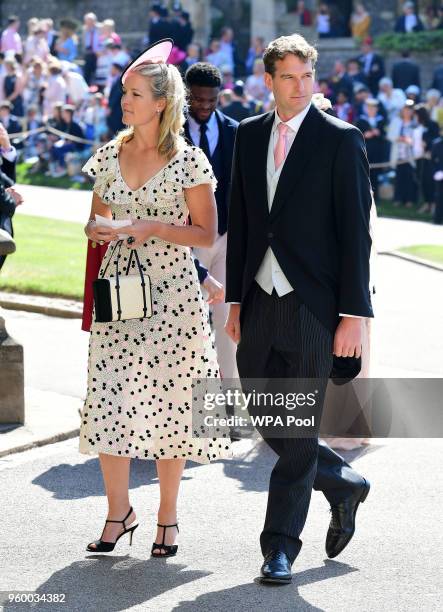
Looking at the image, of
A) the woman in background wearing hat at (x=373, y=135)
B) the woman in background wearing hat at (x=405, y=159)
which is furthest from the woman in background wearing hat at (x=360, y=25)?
the woman in background wearing hat at (x=405, y=159)

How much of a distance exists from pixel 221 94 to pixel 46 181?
4.28 metres

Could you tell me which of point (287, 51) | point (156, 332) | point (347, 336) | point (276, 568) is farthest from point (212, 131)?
point (276, 568)

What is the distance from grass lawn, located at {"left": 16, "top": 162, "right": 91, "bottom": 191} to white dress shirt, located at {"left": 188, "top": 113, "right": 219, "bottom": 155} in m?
16.8

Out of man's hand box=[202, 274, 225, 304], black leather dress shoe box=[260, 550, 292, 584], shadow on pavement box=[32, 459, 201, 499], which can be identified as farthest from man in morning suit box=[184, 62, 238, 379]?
black leather dress shoe box=[260, 550, 292, 584]

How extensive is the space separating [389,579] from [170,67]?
2.17 m

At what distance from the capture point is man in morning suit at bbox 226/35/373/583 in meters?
5.23

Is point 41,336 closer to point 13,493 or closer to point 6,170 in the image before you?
point 6,170

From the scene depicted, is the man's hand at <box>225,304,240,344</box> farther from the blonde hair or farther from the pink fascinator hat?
the pink fascinator hat

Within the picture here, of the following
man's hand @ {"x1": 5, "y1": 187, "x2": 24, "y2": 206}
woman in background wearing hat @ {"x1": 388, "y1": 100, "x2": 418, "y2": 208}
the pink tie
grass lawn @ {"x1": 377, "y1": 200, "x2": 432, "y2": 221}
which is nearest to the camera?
the pink tie

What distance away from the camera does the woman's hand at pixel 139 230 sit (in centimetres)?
542

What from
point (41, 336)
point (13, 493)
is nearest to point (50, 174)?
point (41, 336)

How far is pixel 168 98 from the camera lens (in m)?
5.61

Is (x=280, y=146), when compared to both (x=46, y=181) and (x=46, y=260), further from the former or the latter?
(x=46, y=181)

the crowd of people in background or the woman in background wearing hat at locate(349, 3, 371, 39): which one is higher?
the woman in background wearing hat at locate(349, 3, 371, 39)
